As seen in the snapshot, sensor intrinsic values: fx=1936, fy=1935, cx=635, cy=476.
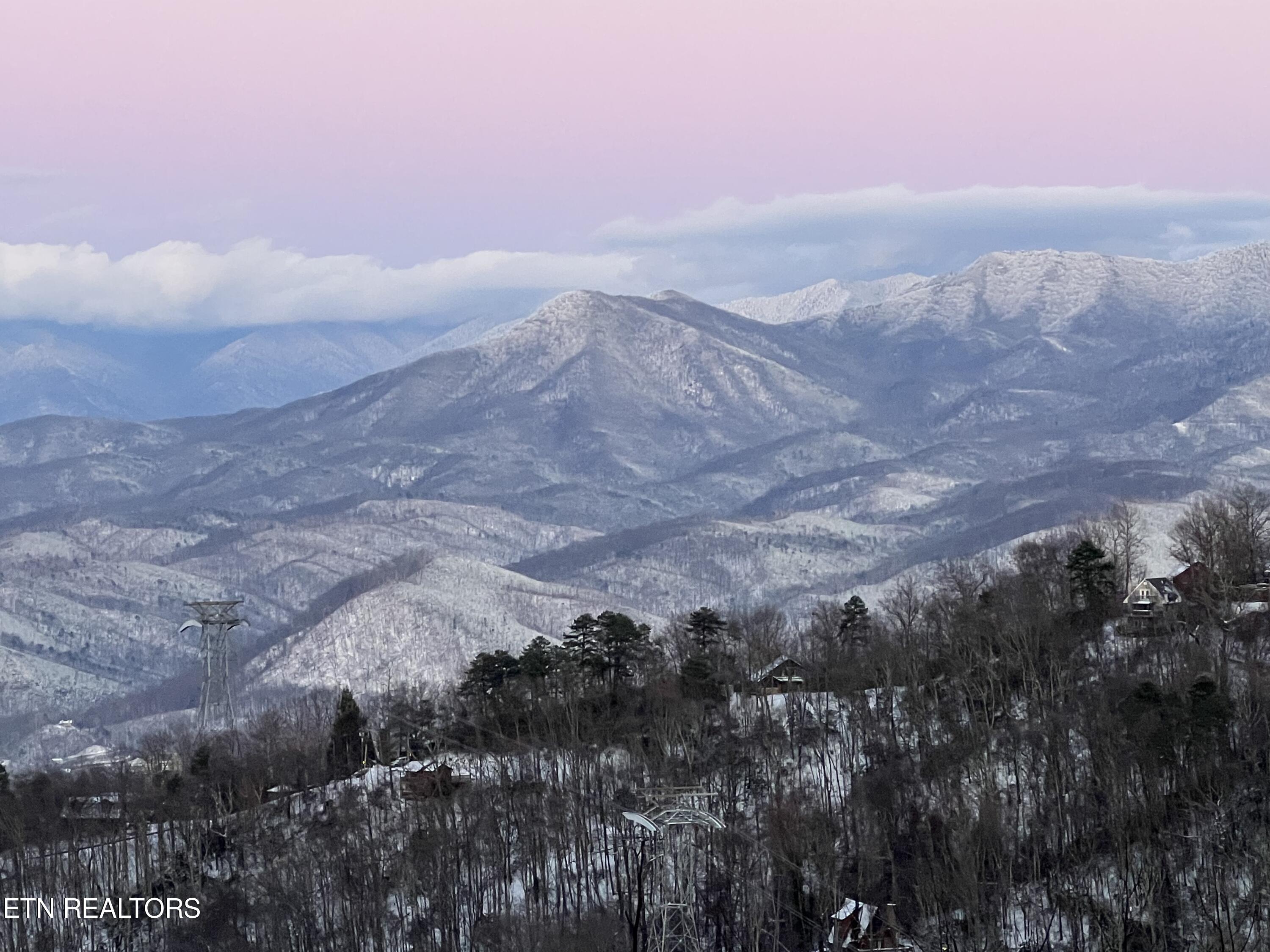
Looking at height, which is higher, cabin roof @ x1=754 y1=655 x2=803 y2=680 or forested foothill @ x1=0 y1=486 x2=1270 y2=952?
cabin roof @ x1=754 y1=655 x2=803 y2=680

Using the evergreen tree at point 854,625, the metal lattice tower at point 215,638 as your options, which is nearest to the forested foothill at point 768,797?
the evergreen tree at point 854,625

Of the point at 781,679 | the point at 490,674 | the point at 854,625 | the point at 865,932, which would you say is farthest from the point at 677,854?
the point at 854,625

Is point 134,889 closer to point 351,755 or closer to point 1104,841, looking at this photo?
point 351,755

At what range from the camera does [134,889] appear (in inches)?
3711

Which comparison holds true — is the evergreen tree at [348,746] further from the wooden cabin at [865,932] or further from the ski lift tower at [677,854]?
the wooden cabin at [865,932]

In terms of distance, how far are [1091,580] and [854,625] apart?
54.8 ft

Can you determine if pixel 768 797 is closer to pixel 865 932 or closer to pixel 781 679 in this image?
pixel 781 679

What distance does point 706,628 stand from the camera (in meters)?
108

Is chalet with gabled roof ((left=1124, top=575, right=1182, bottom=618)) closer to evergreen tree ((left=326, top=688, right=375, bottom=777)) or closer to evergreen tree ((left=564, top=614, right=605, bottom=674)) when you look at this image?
evergreen tree ((left=564, top=614, right=605, bottom=674))

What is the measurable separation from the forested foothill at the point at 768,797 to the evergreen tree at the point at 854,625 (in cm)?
27

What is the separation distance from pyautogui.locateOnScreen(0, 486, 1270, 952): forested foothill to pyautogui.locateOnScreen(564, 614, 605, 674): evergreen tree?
0.27 m

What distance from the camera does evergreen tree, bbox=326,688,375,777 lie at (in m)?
104

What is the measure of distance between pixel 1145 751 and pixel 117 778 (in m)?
59.5

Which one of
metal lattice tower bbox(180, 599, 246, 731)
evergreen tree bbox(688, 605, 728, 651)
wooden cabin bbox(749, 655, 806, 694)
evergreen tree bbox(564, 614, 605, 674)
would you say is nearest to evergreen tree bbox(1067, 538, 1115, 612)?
wooden cabin bbox(749, 655, 806, 694)
